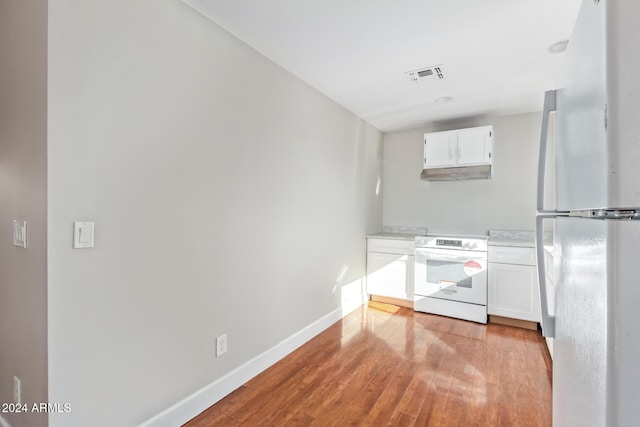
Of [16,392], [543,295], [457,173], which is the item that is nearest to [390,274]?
[457,173]

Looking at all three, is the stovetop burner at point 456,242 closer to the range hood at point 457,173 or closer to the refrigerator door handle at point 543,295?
the range hood at point 457,173

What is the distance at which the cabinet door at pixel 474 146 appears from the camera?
3.58 m

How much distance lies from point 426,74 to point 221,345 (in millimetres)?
2725

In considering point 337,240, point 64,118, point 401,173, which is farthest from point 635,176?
point 401,173

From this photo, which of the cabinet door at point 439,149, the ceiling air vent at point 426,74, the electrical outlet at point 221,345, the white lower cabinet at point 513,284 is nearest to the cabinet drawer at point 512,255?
the white lower cabinet at point 513,284

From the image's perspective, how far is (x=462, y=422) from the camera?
5.83ft

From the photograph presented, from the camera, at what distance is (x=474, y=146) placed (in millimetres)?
3646

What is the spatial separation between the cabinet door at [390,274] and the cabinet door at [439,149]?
4.15ft

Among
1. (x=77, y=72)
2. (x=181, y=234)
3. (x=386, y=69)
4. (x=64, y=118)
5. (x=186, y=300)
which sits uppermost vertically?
(x=386, y=69)

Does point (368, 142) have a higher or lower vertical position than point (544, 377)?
higher

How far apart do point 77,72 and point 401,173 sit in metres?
3.89

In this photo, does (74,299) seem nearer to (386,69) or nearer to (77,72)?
(77,72)

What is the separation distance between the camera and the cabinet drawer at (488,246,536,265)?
3.14 metres

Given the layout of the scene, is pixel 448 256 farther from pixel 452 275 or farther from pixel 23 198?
pixel 23 198
